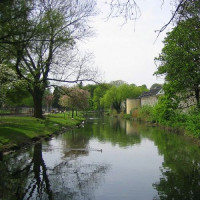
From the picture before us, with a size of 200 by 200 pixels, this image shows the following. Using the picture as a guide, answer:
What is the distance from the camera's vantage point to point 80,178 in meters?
11.4

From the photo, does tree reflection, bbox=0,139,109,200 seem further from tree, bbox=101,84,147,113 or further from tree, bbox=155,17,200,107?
tree, bbox=101,84,147,113

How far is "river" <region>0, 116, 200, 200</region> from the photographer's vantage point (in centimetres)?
953

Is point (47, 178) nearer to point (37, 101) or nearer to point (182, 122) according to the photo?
point (182, 122)

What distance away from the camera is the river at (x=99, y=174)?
9.53 meters

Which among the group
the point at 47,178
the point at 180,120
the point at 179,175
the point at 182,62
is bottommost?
the point at 179,175

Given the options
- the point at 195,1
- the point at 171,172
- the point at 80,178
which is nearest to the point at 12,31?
the point at 80,178

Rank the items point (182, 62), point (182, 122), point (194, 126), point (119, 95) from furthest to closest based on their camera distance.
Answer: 1. point (119, 95)
2. point (182, 122)
3. point (182, 62)
4. point (194, 126)

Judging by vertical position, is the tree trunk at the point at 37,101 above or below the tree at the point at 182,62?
below

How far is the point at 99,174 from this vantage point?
1217 cm

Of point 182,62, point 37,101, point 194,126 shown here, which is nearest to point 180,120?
point 194,126

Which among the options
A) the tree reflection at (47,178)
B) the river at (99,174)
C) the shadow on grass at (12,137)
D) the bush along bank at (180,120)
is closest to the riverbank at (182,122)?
the bush along bank at (180,120)

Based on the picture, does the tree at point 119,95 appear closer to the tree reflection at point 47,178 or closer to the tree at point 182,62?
the tree at point 182,62

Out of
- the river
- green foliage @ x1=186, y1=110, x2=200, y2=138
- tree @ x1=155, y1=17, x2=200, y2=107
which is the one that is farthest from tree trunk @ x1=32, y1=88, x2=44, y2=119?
green foliage @ x1=186, y1=110, x2=200, y2=138

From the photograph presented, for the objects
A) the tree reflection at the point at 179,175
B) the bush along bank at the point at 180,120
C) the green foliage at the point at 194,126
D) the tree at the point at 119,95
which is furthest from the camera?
the tree at the point at 119,95
